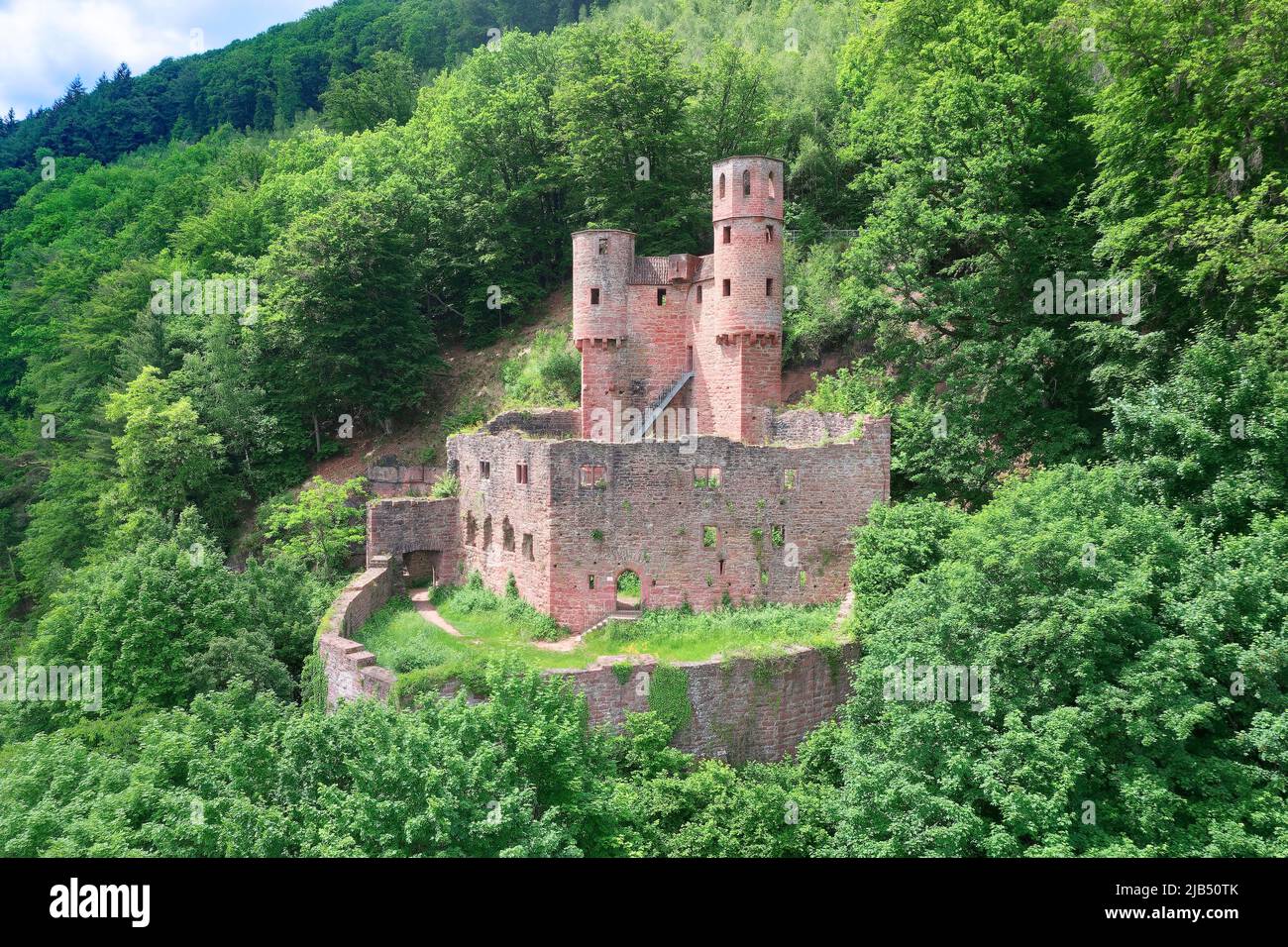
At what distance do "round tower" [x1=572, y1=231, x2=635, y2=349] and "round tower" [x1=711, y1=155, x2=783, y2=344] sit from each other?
421 cm

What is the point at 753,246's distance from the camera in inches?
1224

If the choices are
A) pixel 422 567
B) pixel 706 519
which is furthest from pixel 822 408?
pixel 422 567

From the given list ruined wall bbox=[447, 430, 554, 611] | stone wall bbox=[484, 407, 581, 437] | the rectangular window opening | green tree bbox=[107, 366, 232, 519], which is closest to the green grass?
ruined wall bbox=[447, 430, 554, 611]

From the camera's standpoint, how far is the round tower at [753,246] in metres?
31.0

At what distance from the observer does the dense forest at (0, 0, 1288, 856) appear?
15.3 metres

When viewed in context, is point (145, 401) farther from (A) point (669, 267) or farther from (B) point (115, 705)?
(A) point (669, 267)

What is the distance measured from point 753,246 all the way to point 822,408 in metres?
5.67

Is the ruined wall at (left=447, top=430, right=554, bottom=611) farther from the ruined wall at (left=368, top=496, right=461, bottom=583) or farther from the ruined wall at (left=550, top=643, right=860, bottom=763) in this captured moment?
the ruined wall at (left=550, top=643, right=860, bottom=763)

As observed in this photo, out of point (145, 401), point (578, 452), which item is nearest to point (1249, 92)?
point (578, 452)

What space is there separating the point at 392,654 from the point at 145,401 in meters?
23.4

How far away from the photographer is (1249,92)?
21.9m

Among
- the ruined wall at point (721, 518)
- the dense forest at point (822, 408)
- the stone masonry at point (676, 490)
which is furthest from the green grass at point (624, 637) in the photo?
the dense forest at point (822, 408)

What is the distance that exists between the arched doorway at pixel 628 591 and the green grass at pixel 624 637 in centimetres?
127

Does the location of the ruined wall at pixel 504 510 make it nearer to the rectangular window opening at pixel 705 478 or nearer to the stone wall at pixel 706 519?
the stone wall at pixel 706 519
